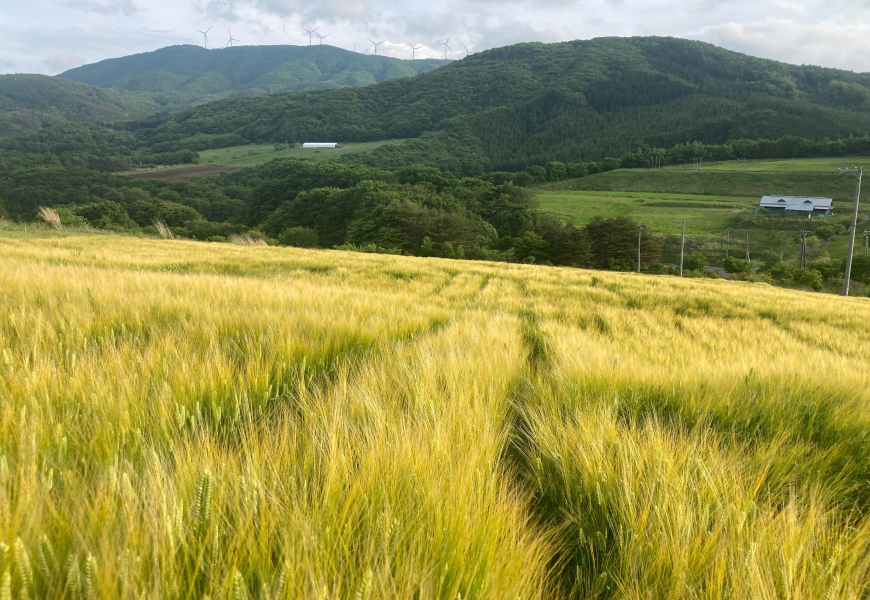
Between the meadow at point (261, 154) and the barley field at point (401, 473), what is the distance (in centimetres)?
16885

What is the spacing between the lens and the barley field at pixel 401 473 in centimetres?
74

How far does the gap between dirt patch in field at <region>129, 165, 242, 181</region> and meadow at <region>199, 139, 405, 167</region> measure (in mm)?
7749

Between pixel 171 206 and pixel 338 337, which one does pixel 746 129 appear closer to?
pixel 171 206

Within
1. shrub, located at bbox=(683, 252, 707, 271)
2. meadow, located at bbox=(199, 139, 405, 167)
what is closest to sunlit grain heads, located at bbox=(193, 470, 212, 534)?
shrub, located at bbox=(683, 252, 707, 271)

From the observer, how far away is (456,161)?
170 m

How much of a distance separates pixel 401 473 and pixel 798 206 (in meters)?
127

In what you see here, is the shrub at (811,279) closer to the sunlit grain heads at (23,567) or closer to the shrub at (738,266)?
the shrub at (738,266)

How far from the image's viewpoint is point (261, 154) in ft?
559

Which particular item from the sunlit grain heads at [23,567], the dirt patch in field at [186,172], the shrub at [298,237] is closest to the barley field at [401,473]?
the sunlit grain heads at [23,567]

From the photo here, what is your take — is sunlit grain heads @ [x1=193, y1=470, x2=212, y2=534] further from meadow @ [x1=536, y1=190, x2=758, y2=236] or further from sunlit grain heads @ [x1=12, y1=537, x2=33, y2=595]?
meadow @ [x1=536, y1=190, x2=758, y2=236]

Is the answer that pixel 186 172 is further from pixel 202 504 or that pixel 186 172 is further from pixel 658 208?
pixel 202 504

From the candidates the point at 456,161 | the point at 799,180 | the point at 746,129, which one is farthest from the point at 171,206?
the point at 746,129

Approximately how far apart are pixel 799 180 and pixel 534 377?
144263 millimetres

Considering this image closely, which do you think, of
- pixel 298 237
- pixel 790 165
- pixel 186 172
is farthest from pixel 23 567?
pixel 186 172
